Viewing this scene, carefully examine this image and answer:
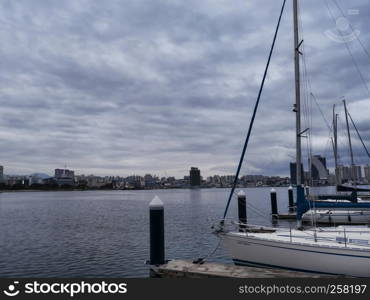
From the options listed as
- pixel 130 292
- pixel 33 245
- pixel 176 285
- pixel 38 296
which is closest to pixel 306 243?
pixel 176 285

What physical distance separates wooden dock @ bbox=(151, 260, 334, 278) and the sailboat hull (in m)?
0.50

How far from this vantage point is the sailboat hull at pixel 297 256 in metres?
14.7

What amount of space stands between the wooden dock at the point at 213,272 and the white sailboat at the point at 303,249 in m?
0.58

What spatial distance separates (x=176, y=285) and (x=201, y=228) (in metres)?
26.2

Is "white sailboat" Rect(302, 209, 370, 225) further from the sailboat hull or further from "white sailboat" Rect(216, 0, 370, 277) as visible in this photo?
the sailboat hull

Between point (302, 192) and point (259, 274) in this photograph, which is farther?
point (302, 192)

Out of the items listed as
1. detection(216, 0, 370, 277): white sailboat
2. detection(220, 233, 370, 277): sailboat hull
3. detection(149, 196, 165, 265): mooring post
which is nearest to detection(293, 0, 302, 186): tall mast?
detection(216, 0, 370, 277): white sailboat

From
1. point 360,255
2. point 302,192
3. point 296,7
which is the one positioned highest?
point 296,7

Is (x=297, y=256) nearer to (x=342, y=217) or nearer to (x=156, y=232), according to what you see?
(x=156, y=232)

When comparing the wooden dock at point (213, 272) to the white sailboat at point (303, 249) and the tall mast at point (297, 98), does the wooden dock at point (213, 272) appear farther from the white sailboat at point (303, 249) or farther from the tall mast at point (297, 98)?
the tall mast at point (297, 98)

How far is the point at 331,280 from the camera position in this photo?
1327 centimetres

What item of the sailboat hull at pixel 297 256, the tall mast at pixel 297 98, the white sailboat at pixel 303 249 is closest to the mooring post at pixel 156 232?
the white sailboat at pixel 303 249

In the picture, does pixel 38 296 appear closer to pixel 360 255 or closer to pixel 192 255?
pixel 360 255

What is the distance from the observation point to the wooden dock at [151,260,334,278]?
14.8 m
